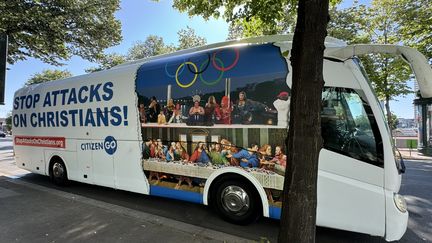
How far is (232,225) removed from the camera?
5039 mm

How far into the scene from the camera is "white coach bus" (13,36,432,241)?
4.05 metres

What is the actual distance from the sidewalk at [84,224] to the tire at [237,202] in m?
0.57

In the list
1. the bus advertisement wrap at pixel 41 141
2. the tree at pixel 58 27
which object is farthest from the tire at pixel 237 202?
the tree at pixel 58 27

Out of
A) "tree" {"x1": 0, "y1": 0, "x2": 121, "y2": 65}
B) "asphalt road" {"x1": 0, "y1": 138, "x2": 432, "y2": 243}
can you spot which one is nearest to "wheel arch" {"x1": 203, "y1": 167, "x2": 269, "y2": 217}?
"asphalt road" {"x1": 0, "y1": 138, "x2": 432, "y2": 243}

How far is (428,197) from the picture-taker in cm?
713

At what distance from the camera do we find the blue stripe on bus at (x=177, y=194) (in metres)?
5.38

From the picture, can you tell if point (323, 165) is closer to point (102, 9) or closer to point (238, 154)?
point (238, 154)

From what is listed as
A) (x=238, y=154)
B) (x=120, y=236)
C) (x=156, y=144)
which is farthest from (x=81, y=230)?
(x=238, y=154)

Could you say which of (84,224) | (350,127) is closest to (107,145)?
(84,224)

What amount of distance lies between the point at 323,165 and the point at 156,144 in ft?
10.4

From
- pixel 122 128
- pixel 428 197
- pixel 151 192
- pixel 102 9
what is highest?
pixel 102 9

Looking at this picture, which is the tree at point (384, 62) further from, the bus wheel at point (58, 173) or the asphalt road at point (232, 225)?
the bus wheel at point (58, 173)

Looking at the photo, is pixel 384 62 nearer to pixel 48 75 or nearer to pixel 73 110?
pixel 73 110

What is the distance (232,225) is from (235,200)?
1.44 feet
